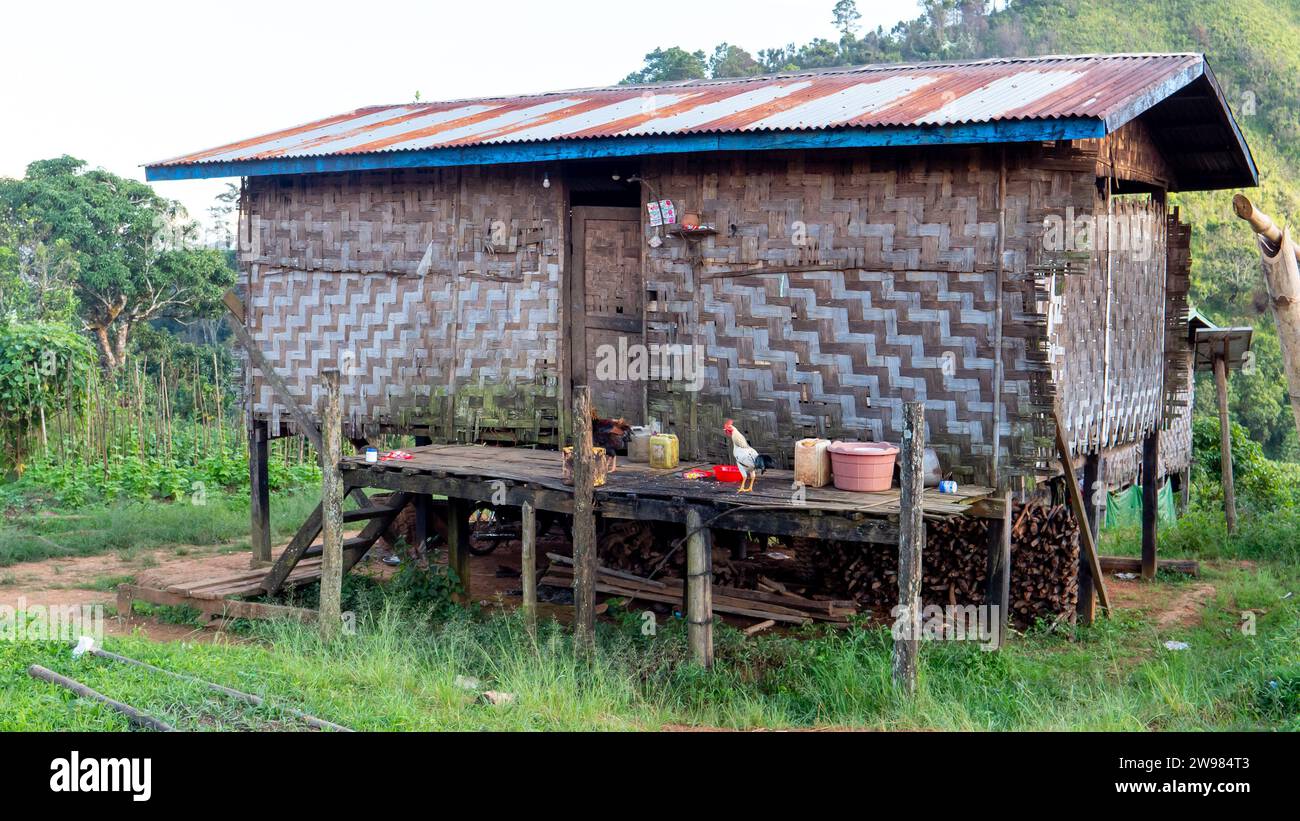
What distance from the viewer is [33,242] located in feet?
81.3

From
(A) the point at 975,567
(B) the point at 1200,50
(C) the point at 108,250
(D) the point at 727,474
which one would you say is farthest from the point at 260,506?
(B) the point at 1200,50

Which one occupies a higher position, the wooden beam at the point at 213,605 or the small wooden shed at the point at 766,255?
the small wooden shed at the point at 766,255

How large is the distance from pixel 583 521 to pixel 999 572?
10.2 feet

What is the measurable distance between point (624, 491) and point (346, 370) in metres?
3.96

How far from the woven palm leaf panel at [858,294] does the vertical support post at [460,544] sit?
2.28m

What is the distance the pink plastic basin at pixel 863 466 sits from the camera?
8422 millimetres

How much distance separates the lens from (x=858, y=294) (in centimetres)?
904

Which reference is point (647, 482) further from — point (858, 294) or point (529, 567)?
point (858, 294)

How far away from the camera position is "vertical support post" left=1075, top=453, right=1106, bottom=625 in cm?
1055

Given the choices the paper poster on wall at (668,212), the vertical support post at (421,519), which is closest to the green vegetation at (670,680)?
the vertical support post at (421,519)

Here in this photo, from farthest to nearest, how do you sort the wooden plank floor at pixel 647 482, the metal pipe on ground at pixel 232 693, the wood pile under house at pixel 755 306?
the wood pile under house at pixel 755 306, the wooden plank floor at pixel 647 482, the metal pipe on ground at pixel 232 693

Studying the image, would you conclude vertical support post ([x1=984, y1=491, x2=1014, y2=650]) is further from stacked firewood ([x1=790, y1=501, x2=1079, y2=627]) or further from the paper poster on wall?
the paper poster on wall

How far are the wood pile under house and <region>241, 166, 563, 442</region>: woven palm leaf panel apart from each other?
0.10ft

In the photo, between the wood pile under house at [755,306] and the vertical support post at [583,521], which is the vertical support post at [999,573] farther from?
the vertical support post at [583,521]
